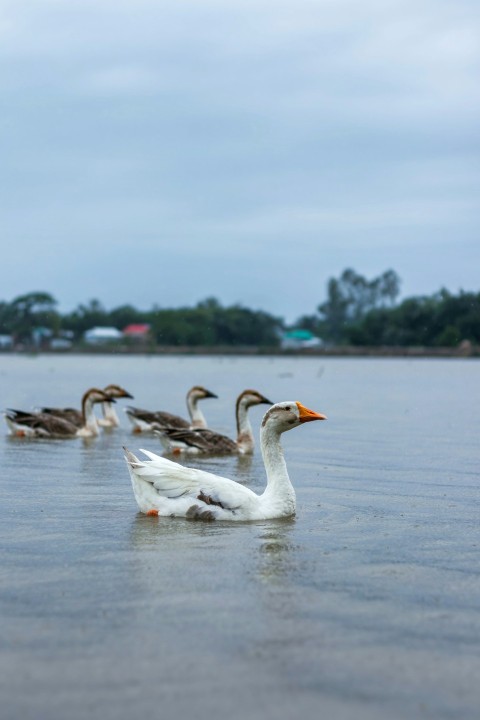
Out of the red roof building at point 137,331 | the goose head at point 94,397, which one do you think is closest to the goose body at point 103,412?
the goose head at point 94,397

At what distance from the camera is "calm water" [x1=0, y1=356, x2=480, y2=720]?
5.22 meters

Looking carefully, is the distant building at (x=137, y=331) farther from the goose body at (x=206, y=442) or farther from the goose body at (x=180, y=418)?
the goose body at (x=206, y=442)

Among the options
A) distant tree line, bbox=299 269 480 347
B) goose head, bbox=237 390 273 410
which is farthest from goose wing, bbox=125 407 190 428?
distant tree line, bbox=299 269 480 347

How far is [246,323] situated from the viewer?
161625 mm

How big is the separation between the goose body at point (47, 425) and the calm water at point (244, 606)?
22.2 ft

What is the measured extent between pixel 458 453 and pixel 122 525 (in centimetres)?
813

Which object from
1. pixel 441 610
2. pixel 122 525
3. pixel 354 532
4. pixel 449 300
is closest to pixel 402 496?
pixel 354 532

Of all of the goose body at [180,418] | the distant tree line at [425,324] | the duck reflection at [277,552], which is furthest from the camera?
the distant tree line at [425,324]

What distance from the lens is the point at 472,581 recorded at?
291 inches

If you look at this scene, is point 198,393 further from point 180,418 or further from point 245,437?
point 245,437

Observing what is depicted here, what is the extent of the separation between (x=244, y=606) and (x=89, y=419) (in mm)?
13763

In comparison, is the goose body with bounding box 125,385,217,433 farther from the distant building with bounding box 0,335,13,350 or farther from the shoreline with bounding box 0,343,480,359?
the distant building with bounding box 0,335,13,350

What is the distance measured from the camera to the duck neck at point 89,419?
2000 cm

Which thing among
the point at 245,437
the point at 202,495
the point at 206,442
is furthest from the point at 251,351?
the point at 202,495
